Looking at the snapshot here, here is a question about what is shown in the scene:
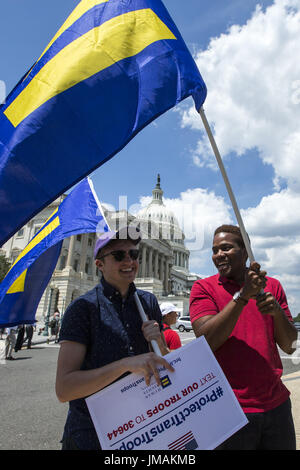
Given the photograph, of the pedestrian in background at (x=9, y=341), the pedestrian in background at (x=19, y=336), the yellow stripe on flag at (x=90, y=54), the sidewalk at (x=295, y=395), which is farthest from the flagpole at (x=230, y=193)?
the pedestrian in background at (x=19, y=336)

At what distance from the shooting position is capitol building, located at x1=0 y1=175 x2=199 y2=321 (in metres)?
44.9

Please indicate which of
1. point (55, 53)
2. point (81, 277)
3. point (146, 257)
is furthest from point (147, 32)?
point (146, 257)

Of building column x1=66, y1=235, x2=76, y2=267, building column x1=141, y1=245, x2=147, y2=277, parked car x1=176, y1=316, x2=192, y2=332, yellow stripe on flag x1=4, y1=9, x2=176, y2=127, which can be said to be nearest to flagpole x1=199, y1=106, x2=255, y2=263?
yellow stripe on flag x1=4, y1=9, x2=176, y2=127

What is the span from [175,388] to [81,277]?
47230mm

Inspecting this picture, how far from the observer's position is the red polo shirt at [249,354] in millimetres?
2129

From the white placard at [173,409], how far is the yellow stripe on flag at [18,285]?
9.04 ft

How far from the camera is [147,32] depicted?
117 inches

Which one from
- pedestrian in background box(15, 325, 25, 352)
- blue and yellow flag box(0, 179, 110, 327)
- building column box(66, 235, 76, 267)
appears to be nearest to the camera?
blue and yellow flag box(0, 179, 110, 327)

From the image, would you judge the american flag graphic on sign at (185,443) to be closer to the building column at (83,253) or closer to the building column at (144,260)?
the building column at (83,253)

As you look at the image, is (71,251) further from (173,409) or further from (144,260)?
(173,409)

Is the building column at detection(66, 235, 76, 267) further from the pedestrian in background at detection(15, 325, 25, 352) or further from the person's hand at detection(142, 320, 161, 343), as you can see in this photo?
the person's hand at detection(142, 320, 161, 343)

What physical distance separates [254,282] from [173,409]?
0.86 meters

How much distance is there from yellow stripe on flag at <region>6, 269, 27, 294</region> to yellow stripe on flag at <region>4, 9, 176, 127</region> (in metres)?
2.06
